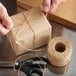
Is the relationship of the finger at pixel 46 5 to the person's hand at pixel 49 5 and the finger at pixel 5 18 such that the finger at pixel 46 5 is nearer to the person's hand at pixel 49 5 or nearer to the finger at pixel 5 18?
the person's hand at pixel 49 5

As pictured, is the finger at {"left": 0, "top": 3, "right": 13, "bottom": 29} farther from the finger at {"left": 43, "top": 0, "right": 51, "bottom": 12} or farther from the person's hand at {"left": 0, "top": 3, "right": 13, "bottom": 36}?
the finger at {"left": 43, "top": 0, "right": 51, "bottom": 12}

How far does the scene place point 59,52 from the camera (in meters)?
0.58

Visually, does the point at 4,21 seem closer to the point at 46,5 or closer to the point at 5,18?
the point at 5,18

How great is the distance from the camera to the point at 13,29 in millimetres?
597

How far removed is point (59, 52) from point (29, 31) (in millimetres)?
89

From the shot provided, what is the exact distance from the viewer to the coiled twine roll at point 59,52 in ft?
1.88

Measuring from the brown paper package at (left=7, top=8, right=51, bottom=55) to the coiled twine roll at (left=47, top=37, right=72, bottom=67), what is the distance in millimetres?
34

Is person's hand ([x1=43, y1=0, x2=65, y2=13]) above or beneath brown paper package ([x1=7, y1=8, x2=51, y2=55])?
above

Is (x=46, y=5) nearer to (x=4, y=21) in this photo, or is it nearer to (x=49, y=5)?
(x=49, y=5)

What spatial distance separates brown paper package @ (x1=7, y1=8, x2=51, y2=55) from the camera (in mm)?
591

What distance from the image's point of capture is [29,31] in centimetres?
59

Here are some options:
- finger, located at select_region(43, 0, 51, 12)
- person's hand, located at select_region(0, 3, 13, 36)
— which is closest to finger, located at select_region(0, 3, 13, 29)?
person's hand, located at select_region(0, 3, 13, 36)

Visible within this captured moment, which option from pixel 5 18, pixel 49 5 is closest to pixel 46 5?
pixel 49 5

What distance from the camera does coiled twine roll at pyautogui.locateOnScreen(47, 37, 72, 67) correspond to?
0.57 meters
